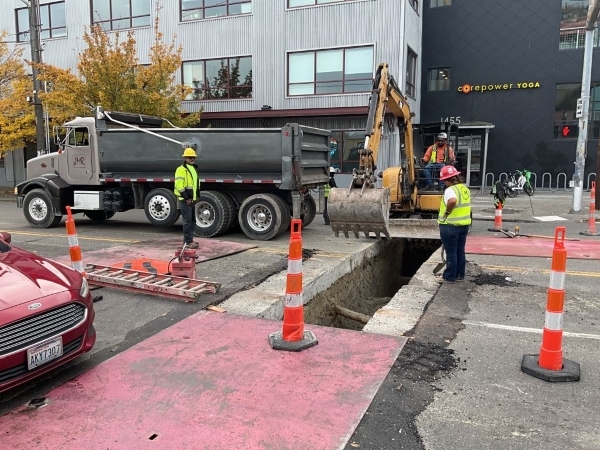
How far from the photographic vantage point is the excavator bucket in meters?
7.97

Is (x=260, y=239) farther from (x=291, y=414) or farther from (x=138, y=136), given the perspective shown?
(x=291, y=414)

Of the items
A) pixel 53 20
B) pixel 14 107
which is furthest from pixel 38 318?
pixel 53 20

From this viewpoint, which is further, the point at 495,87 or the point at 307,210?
the point at 495,87

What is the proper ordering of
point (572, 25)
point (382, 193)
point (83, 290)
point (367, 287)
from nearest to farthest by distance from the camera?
point (83, 290), point (382, 193), point (367, 287), point (572, 25)

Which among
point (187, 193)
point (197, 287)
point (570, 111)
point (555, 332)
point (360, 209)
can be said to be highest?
point (570, 111)

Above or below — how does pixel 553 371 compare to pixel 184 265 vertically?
below

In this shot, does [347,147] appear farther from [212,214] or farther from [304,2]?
[212,214]

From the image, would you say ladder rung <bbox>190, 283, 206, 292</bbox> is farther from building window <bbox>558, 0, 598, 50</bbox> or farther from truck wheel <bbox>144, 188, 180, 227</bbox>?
building window <bbox>558, 0, 598, 50</bbox>

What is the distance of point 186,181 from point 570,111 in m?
23.5

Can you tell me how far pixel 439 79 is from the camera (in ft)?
88.9

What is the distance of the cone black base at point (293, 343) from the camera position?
4.58 metres

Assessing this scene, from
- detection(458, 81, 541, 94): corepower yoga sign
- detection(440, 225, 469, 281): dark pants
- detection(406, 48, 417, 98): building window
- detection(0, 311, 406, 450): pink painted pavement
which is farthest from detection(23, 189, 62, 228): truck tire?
detection(458, 81, 541, 94): corepower yoga sign

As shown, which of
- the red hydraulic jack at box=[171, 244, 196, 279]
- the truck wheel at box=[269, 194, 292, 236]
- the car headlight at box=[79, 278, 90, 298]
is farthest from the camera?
the truck wheel at box=[269, 194, 292, 236]

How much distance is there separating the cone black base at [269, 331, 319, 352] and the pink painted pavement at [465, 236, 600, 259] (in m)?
5.79
